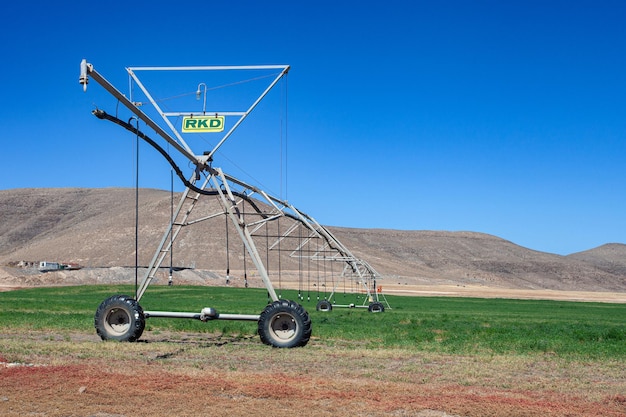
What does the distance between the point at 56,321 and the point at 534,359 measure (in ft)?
61.4

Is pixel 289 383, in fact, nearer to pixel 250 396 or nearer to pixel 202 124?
pixel 250 396

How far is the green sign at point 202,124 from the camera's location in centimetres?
2064

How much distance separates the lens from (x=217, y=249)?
14688 cm

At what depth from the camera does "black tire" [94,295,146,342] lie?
19641mm

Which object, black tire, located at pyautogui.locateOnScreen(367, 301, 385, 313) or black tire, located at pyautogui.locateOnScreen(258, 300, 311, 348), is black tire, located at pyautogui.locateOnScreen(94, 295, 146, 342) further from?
black tire, located at pyautogui.locateOnScreen(367, 301, 385, 313)

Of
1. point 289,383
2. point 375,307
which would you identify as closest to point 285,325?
point 289,383

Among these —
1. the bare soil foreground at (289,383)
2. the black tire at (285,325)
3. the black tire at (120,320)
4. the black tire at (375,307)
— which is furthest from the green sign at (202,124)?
the black tire at (375,307)

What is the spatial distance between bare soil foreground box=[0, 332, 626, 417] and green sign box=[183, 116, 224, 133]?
6733 mm

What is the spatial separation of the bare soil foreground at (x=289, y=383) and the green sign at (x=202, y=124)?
6.73 m

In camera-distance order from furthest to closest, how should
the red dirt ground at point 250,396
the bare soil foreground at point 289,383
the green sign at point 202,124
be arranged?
the green sign at point 202,124 < the bare soil foreground at point 289,383 < the red dirt ground at point 250,396

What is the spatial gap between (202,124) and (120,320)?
6617mm

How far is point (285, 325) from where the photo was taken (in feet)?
63.6

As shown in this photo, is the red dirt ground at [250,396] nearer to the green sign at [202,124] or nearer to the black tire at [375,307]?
the green sign at [202,124]

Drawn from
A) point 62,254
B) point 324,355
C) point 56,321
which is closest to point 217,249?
point 62,254
